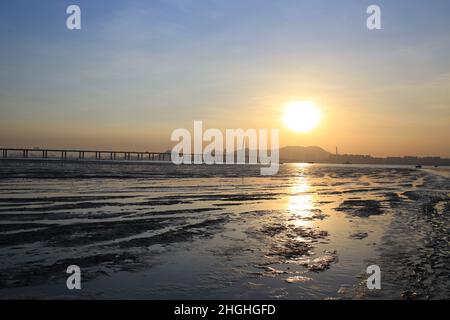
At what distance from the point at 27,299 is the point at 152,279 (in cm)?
252

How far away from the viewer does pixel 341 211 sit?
21391mm

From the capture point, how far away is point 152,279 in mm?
8492

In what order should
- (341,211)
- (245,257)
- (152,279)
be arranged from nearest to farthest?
(152,279), (245,257), (341,211)

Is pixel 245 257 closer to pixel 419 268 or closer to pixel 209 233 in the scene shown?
pixel 209 233

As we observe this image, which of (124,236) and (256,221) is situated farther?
(256,221)

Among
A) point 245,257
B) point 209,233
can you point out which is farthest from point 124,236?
point 245,257
